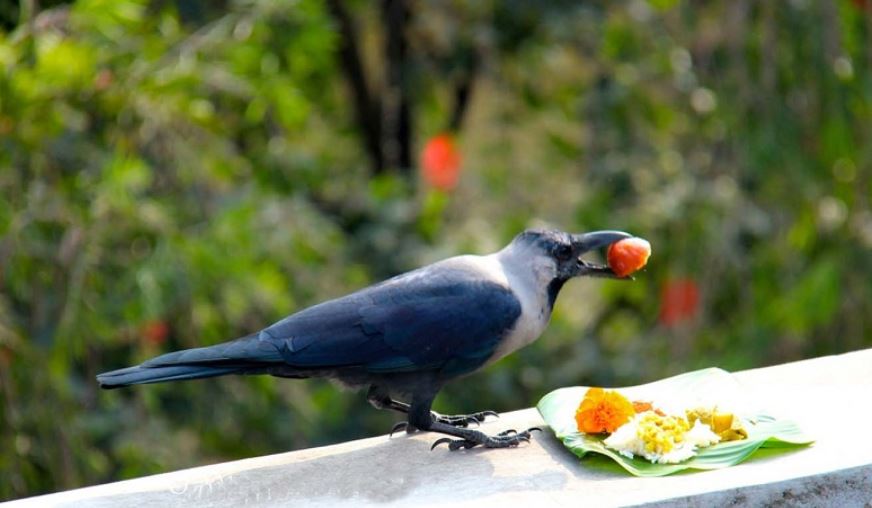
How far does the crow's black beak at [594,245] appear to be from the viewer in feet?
12.9

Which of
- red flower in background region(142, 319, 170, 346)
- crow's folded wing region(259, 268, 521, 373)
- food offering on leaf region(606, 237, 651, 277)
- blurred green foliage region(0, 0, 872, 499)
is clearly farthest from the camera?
red flower in background region(142, 319, 170, 346)

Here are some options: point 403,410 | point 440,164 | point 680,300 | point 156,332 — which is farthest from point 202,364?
point 680,300

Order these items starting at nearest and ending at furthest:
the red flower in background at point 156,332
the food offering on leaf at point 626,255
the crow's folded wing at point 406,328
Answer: the crow's folded wing at point 406,328 → the food offering on leaf at point 626,255 → the red flower in background at point 156,332

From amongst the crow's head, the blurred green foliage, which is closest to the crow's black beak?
the crow's head

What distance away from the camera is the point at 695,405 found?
3777 millimetres

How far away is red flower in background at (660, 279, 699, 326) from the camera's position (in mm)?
6746

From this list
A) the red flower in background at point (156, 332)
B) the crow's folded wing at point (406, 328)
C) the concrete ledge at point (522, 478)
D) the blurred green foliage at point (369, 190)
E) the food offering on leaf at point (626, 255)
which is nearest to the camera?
the concrete ledge at point (522, 478)

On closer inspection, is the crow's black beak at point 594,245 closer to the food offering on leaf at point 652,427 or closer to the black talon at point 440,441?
the food offering on leaf at point 652,427

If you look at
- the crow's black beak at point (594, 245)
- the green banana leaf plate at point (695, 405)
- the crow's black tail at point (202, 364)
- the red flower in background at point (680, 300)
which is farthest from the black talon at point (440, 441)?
the red flower in background at point (680, 300)

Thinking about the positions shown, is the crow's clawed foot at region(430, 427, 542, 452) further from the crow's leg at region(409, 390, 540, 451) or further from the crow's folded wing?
the crow's folded wing

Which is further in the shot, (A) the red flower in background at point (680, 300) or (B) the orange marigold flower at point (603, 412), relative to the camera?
(A) the red flower in background at point (680, 300)

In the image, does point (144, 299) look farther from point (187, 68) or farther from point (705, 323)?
point (705, 323)

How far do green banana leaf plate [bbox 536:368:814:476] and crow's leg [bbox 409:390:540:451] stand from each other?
11 centimetres

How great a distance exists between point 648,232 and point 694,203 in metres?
0.28
